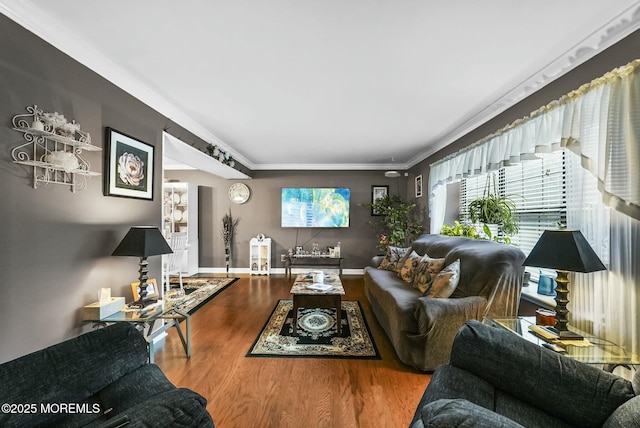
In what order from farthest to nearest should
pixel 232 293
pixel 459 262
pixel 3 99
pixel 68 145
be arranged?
pixel 232 293
pixel 459 262
pixel 68 145
pixel 3 99

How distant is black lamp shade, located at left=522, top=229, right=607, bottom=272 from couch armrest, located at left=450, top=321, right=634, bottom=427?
0.67 meters

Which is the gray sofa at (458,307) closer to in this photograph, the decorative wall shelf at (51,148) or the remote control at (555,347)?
A: the remote control at (555,347)

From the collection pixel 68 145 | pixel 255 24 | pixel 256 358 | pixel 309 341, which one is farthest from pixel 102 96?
pixel 309 341

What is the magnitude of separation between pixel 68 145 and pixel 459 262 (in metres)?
3.36

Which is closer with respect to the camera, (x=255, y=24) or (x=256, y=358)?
(x=255, y=24)

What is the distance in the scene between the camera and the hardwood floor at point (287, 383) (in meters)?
1.77

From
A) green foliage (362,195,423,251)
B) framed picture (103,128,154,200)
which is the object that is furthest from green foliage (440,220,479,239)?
framed picture (103,128,154,200)

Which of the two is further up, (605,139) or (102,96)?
(102,96)

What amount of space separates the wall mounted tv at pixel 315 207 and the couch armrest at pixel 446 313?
3.67m

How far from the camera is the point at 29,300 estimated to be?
156cm

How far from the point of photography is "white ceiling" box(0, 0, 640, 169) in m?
1.51

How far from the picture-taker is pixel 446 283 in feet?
8.19

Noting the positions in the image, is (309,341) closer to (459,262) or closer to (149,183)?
(459,262)

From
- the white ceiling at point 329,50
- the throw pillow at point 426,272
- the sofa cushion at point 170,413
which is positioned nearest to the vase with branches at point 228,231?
the white ceiling at point 329,50
